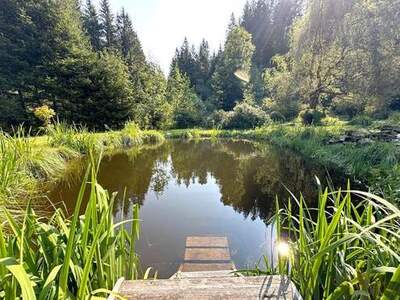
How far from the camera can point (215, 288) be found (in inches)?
52.9

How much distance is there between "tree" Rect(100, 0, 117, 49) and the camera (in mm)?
23109

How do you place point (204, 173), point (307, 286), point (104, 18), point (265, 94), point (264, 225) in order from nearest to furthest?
point (307, 286)
point (264, 225)
point (204, 173)
point (104, 18)
point (265, 94)

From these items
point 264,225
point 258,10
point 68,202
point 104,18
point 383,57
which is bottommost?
point 264,225

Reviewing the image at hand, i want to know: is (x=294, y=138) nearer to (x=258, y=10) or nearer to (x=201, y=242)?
(x=201, y=242)

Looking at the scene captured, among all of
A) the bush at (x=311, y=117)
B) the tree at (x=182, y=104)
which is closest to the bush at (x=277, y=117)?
the bush at (x=311, y=117)

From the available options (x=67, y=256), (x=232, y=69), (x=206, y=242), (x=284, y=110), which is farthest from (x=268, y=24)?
(x=67, y=256)

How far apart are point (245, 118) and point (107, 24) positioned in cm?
1530

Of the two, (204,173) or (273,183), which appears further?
(204,173)

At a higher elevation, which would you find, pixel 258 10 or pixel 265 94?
pixel 258 10

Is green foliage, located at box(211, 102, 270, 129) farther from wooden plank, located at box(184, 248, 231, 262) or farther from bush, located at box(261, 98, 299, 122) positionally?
wooden plank, located at box(184, 248, 231, 262)

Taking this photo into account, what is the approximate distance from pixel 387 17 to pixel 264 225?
869cm

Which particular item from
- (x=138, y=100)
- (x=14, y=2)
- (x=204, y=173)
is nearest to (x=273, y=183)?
(x=204, y=173)

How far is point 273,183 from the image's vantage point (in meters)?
5.08

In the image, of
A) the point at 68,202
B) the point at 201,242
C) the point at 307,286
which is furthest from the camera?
the point at 68,202
